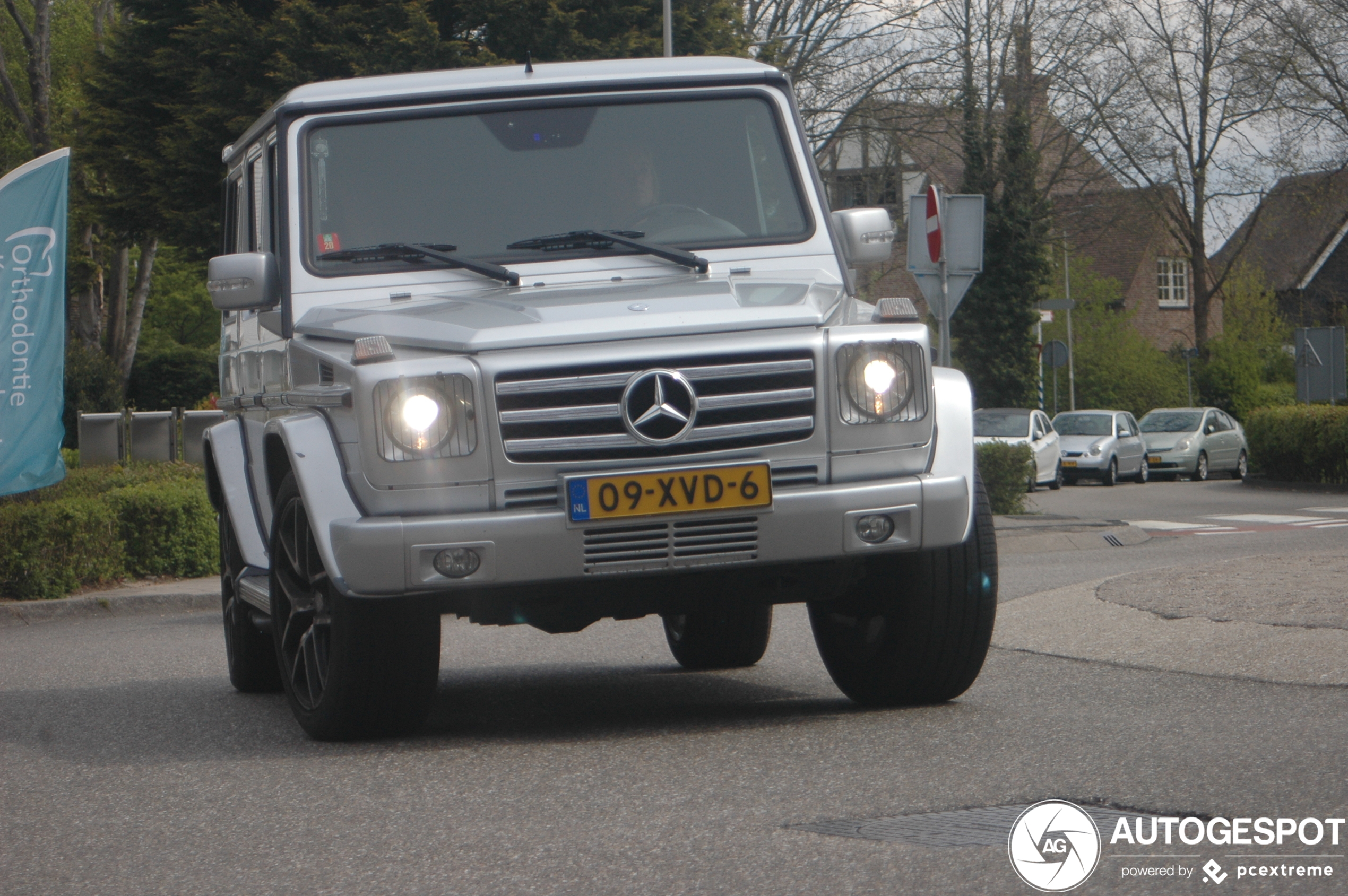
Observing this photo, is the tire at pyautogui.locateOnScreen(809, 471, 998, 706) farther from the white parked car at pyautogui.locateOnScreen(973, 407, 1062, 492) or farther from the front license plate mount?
the white parked car at pyautogui.locateOnScreen(973, 407, 1062, 492)

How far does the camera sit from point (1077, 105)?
147ft

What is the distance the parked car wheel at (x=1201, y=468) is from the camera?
38.6 meters

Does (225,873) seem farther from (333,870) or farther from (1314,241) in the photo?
(1314,241)

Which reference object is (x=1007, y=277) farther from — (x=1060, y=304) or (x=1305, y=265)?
(x=1305, y=265)

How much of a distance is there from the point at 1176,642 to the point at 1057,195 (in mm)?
42841

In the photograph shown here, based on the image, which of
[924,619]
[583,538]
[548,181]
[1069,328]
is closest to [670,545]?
[583,538]

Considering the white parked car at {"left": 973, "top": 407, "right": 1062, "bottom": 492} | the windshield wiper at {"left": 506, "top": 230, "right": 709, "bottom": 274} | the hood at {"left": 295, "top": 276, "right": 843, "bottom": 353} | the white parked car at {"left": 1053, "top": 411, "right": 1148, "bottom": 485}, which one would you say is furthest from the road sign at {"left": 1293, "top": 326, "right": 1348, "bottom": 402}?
the hood at {"left": 295, "top": 276, "right": 843, "bottom": 353}

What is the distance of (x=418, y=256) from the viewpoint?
638cm

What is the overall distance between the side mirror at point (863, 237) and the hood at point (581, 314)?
0.47m

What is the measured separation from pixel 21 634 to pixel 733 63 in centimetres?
744

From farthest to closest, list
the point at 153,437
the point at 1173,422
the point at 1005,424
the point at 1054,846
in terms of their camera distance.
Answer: the point at 1173,422 < the point at 1005,424 < the point at 153,437 < the point at 1054,846

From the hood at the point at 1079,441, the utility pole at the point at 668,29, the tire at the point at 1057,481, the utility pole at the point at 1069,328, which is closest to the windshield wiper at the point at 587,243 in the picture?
the utility pole at the point at 668,29

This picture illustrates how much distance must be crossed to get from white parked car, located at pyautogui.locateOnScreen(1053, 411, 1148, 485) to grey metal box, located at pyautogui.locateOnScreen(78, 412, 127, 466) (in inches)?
737

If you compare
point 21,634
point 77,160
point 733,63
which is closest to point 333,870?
point 733,63
